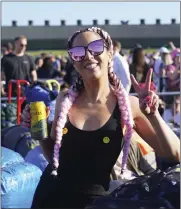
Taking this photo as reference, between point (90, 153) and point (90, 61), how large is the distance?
1.48 ft

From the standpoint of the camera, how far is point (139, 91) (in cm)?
311

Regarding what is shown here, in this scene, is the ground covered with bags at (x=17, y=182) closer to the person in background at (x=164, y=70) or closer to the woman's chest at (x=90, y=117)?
the woman's chest at (x=90, y=117)

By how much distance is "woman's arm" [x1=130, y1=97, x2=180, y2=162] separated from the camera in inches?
124

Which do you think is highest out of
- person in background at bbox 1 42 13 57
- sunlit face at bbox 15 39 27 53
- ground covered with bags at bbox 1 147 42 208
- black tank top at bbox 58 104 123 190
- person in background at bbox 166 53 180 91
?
person in background at bbox 1 42 13 57

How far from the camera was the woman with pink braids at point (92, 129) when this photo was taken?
3.20m

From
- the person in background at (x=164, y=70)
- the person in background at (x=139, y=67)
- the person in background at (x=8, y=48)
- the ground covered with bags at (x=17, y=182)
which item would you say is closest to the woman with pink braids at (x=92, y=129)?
the ground covered with bags at (x=17, y=182)

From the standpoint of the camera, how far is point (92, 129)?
323 cm

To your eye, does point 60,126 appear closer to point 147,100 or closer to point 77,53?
point 77,53

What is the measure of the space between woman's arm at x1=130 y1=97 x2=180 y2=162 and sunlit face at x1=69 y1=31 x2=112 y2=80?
262 millimetres

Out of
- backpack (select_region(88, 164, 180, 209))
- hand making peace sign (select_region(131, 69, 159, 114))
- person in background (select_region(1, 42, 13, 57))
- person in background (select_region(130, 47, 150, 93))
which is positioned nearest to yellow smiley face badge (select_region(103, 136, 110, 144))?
hand making peace sign (select_region(131, 69, 159, 114))

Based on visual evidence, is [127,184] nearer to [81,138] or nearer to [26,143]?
[81,138]

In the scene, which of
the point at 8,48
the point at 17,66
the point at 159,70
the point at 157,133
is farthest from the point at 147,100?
the point at 8,48

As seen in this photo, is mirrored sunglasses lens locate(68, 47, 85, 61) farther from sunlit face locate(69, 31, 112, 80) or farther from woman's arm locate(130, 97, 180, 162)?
woman's arm locate(130, 97, 180, 162)

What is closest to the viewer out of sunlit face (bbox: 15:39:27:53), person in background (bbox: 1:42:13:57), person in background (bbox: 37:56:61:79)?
sunlit face (bbox: 15:39:27:53)
